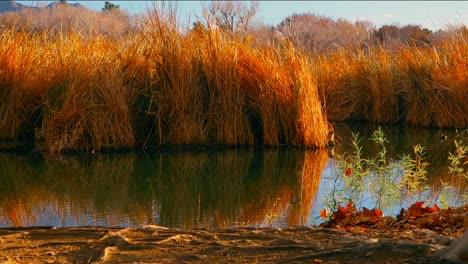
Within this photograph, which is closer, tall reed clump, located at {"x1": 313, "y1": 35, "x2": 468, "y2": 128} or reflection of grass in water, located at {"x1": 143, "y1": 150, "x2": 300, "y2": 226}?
reflection of grass in water, located at {"x1": 143, "y1": 150, "x2": 300, "y2": 226}

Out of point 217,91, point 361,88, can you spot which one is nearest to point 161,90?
point 217,91

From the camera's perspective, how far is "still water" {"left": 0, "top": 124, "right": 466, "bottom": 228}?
490 cm

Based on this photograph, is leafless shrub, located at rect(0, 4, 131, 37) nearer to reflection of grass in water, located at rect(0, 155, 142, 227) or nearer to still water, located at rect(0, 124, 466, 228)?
reflection of grass in water, located at rect(0, 155, 142, 227)

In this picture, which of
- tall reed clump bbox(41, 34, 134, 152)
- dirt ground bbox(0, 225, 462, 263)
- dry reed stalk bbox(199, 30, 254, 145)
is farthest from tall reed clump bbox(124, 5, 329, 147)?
dirt ground bbox(0, 225, 462, 263)

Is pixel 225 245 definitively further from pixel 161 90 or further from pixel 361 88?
pixel 361 88

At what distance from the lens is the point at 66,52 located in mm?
8703

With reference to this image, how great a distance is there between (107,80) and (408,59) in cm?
620

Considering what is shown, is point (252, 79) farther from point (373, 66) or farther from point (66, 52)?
point (373, 66)

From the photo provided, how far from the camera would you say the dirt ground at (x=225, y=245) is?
3160 millimetres

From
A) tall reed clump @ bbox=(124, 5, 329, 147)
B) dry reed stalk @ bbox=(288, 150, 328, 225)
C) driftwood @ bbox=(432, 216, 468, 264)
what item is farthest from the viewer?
tall reed clump @ bbox=(124, 5, 329, 147)

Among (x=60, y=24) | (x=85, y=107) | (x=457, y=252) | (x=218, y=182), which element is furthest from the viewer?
(x=60, y=24)

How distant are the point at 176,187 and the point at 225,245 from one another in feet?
9.35

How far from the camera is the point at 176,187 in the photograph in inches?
246

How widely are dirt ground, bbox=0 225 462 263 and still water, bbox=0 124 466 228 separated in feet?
2.78
